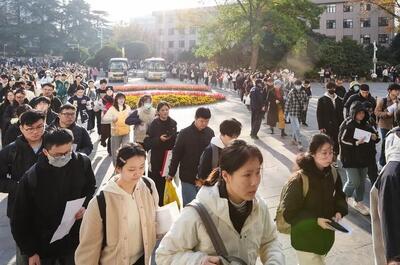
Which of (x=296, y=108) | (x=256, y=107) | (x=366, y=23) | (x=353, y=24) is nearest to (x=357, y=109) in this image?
(x=296, y=108)

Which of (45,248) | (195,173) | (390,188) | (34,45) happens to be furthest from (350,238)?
(34,45)

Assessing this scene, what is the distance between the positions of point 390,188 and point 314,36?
49.3 m

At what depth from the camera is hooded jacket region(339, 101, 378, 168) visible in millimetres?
6152

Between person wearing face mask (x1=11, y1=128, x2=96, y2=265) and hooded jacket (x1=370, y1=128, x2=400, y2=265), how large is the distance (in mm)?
2208

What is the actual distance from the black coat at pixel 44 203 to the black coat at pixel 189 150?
6.17 ft

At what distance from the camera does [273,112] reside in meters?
12.9

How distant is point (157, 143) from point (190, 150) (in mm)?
941

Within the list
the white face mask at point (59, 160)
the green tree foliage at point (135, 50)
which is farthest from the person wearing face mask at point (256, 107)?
the green tree foliage at point (135, 50)

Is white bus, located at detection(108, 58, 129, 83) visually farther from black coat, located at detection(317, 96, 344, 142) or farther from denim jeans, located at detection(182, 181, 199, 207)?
denim jeans, located at detection(182, 181, 199, 207)

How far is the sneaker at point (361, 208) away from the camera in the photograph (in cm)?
619

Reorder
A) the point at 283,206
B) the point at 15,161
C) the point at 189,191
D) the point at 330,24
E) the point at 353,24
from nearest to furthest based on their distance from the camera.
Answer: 1. the point at 283,206
2. the point at 15,161
3. the point at 189,191
4. the point at 353,24
5. the point at 330,24

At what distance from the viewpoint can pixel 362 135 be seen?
614 centimetres

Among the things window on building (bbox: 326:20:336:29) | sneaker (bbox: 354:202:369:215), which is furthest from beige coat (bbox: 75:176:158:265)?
window on building (bbox: 326:20:336:29)

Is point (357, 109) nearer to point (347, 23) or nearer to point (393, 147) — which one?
point (393, 147)
